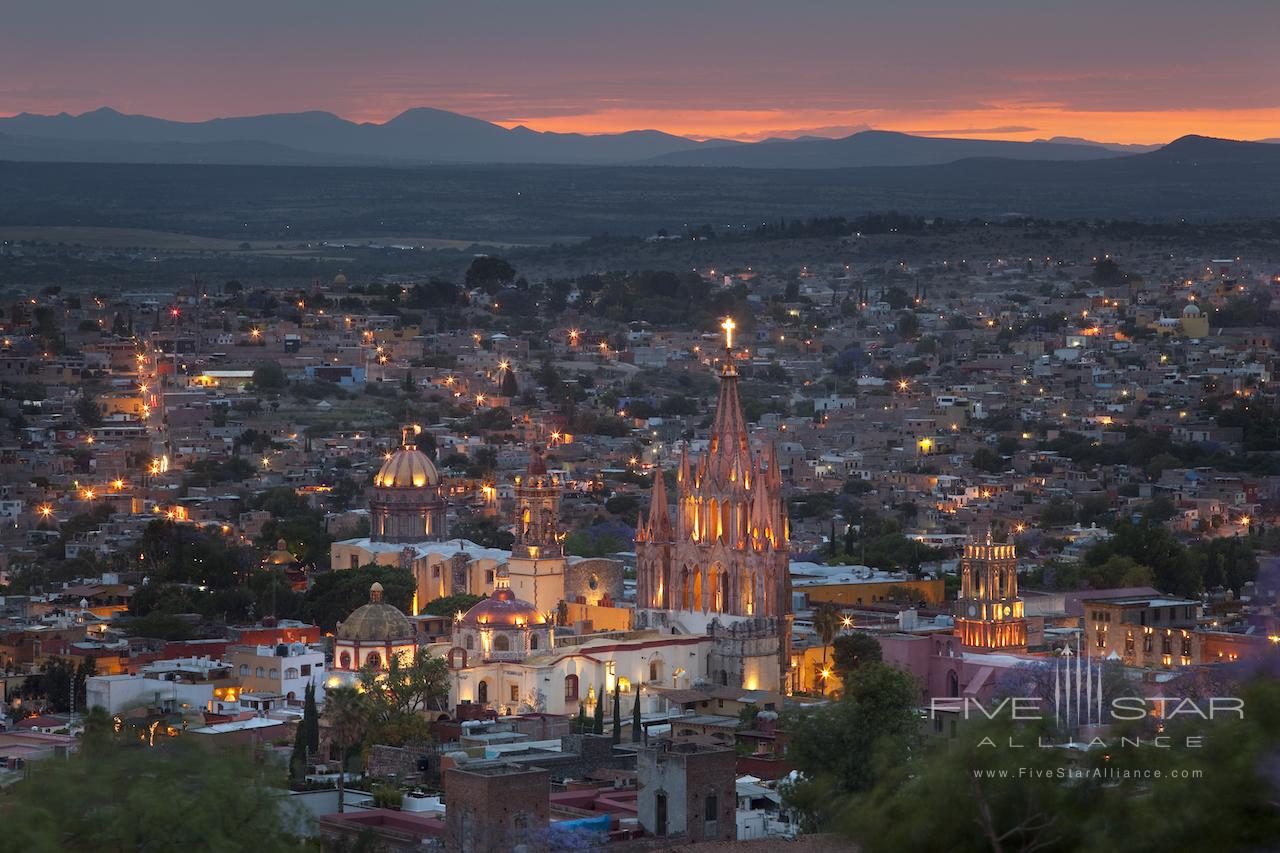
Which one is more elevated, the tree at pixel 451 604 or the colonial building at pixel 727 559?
the colonial building at pixel 727 559

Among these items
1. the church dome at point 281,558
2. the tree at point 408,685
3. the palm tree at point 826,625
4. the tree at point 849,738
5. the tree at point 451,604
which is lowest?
the church dome at point 281,558

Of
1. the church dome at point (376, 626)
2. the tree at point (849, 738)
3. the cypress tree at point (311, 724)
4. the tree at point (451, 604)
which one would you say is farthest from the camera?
the tree at point (451, 604)

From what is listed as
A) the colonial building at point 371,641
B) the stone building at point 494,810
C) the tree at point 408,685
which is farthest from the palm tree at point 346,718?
the stone building at point 494,810

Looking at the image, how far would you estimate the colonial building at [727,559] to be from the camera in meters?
72.9

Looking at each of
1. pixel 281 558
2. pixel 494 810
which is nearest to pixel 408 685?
pixel 494 810

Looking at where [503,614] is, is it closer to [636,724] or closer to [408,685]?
[408,685]

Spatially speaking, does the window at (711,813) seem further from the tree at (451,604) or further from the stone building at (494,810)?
the tree at (451,604)

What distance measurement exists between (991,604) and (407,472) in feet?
76.1

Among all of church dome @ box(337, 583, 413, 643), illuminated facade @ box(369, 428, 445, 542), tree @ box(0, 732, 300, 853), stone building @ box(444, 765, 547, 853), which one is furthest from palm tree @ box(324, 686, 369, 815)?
illuminated facade @ box(369, 428, 445, 542)

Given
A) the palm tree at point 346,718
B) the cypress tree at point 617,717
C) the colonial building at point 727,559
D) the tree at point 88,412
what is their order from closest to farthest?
the palm tree at point 346,718, the cypress tree at point 617,717, the colonial building at point 727,559, the tree at point 88,412

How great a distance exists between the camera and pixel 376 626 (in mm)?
70562

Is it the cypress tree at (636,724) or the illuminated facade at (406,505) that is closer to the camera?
the cypress tree at (636,724)

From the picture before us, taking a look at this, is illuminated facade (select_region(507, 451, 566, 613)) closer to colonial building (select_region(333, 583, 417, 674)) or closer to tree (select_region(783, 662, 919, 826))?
colonial building (select_region(333, 583, 417, 674))

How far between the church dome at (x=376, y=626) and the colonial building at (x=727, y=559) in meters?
6.54
